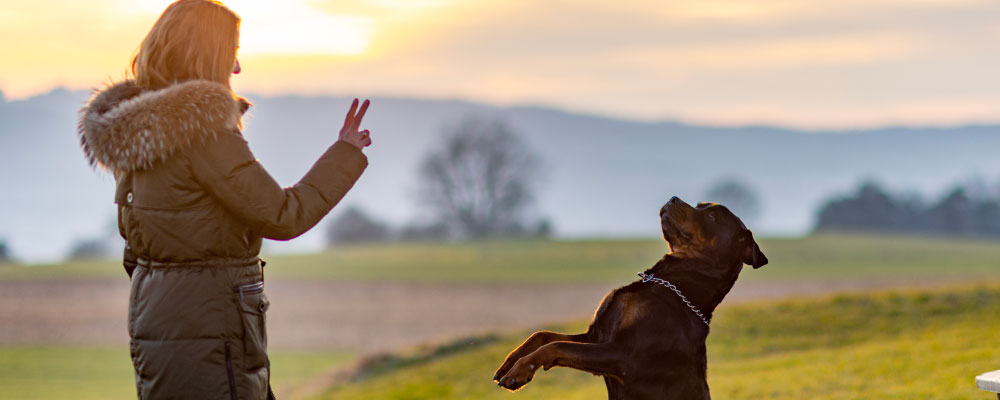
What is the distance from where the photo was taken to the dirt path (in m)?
25.3

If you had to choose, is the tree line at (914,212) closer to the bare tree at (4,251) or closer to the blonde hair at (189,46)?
the bare tree at (4,251)

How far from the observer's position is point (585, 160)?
144m

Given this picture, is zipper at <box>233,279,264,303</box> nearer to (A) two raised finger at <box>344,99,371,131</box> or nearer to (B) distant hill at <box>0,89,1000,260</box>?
(A) two raised finger at <box>344,99,371,131</box>

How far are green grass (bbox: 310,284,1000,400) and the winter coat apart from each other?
19.5 feet

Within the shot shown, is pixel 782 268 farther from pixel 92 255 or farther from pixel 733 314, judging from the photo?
pixel 92 255

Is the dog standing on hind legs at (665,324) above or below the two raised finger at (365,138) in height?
below

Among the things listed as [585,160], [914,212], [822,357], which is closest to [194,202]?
[822,357]

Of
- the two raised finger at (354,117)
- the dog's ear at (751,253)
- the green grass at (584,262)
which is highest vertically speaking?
the two raised finger at (354,117)

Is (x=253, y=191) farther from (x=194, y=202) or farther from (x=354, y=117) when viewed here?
(x=354, y=117)

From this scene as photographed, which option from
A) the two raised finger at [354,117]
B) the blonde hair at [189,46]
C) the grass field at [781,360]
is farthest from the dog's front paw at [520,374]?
the grass field at [781,360]

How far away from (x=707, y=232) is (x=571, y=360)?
781 millimetres

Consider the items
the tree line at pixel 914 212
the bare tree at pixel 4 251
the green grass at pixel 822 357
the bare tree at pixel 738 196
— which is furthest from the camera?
the bare tree at pixel 738 196

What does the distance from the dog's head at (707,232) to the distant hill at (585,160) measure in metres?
47.2

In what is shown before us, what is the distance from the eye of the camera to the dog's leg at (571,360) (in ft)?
11.6
